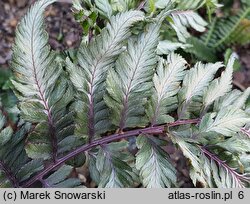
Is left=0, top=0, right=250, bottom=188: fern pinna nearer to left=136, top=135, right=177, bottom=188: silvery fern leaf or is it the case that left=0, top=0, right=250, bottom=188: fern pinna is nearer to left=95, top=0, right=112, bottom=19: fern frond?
left=136, top=135, right=177, bottom=188: silvery fern leaf

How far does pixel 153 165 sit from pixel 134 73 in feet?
0.92

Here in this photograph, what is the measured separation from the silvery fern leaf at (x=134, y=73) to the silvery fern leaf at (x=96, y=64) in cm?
4

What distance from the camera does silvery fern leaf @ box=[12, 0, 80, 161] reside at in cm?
122

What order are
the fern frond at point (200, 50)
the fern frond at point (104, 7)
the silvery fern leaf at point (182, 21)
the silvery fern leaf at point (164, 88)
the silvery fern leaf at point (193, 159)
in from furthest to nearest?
the fern frond at point (200, 50) < the silvery fern leaf at point (182, 21) < the fern frond at point (104, 7) < the silvery fern leaf at point (164, 88) < the silvery fern leaf at point (193, 159)

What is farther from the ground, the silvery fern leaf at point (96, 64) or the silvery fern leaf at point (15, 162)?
the silvery fern leaf at point (96, 64)

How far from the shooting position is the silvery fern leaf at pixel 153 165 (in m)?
1.23

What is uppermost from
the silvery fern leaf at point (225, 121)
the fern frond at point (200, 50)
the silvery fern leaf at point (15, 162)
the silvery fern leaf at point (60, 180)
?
the fern frond at point (200, 50)

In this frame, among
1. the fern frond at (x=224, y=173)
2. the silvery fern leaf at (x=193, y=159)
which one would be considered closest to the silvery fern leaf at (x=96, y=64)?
the silvery fern leaf at (x=193, y=159)

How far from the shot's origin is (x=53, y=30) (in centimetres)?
228

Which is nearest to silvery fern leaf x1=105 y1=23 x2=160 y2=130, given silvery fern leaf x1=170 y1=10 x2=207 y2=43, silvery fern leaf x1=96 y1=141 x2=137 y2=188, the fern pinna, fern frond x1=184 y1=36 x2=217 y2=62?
the fern pinna

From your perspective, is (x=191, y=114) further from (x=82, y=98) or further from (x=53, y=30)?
(x=53, y=30)

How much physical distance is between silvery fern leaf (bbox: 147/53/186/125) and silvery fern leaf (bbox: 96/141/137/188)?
13cm

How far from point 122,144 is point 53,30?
3.85ft

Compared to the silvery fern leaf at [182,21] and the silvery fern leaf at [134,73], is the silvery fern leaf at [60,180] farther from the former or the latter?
the silvery fern leaf at [182,21]
